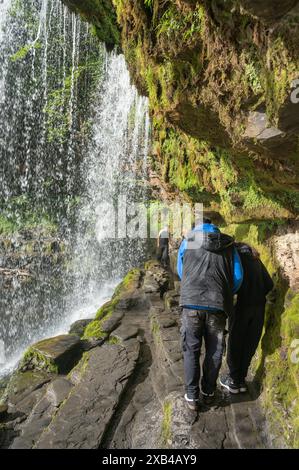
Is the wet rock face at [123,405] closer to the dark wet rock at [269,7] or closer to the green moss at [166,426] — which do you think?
the green moss at [166,426]

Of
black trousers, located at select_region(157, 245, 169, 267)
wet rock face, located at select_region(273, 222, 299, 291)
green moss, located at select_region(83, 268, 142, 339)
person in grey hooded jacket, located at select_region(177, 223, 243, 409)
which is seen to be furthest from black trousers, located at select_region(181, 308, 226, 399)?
black trousers, located at select_region(157, 245, 169, 267)

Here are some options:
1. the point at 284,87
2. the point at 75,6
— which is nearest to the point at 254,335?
the point at 284,87

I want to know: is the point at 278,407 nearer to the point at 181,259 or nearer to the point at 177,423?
the point at 177,423

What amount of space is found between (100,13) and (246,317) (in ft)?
39.6

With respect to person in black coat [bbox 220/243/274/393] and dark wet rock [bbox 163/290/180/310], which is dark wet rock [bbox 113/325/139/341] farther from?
person in black coat [bbox 220/243/274/393]

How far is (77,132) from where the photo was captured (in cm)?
1906

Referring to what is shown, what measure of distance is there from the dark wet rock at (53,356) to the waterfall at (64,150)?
10088 mm

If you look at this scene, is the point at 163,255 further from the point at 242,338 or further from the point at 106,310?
the point at 242,338

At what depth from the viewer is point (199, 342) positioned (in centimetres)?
369

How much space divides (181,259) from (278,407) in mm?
1847

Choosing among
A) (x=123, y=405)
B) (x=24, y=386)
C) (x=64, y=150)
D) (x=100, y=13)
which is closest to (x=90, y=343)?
(x=24, y=386)

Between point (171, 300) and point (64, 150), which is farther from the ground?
point (64, 150)

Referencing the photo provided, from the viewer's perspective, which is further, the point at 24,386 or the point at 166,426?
the point at 24,386

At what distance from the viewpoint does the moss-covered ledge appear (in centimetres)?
1147
